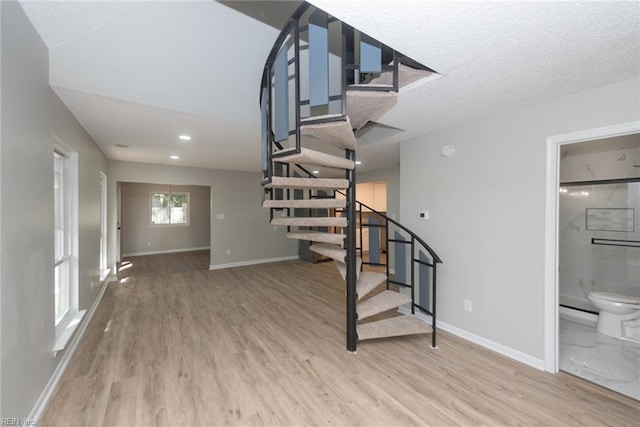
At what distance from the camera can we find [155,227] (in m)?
8.07

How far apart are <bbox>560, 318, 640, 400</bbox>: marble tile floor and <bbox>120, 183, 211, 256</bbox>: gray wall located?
9166 mm

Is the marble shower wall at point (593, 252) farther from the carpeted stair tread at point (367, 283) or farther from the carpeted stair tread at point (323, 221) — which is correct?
the carpeted stair tread at point (323, 221)

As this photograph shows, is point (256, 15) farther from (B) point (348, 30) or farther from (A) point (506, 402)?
(A) point (506, 402)

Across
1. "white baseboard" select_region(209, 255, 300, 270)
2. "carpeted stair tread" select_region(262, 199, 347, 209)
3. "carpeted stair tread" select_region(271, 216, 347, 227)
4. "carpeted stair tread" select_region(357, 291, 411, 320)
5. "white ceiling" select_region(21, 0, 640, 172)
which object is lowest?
"white baseboard" select_region(209, 255, 300, 270)

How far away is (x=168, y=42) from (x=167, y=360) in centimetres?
289

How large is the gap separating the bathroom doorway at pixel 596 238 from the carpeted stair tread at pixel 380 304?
152 centimetres

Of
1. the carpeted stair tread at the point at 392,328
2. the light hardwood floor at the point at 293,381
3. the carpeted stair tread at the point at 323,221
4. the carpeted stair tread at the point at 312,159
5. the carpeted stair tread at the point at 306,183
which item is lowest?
the light hardwood floor at the point at 293,381

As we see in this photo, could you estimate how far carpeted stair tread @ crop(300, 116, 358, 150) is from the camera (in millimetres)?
Answer: 1929

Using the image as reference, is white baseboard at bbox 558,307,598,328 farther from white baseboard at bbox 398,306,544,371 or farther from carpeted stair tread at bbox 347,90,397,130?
carpeted stair tread at bbox 347,90,397,130

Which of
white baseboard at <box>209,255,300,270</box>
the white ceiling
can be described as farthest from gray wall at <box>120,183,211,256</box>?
the white ceiling

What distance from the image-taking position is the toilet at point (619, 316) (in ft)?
8.86

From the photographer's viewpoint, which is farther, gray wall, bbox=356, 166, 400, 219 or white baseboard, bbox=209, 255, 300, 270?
white baseboard, bbox=209, 255, 300, 270

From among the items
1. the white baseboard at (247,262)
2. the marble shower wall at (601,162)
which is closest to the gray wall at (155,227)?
the white baseboard at (247,262)

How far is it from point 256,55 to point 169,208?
7.22 m
